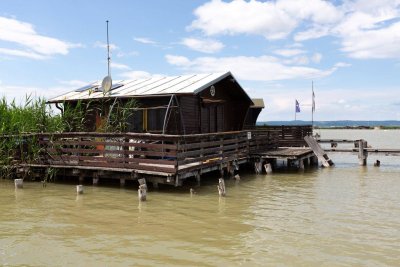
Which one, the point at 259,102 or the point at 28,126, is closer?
the point at 28,126

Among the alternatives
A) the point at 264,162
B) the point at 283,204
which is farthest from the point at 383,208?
the point at 264,162

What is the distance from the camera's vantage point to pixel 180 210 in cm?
1102

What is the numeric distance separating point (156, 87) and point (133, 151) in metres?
5.10

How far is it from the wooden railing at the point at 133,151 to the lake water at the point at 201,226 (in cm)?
93

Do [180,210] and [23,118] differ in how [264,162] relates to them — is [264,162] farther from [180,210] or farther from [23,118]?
[23,118]

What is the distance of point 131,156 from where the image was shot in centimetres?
1446

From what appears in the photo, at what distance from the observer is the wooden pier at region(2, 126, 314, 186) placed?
13.2m

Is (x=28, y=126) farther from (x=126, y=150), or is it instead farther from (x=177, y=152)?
(x=177, y=152)

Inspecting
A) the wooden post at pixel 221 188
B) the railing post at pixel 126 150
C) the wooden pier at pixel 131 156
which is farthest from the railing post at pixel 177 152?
the railing post at pixel 126 150

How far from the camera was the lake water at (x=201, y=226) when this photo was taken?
24.0ft

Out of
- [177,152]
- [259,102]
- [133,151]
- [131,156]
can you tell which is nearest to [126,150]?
[133,151]

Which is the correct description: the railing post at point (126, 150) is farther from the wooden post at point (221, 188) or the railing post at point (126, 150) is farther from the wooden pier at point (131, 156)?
the wooden post at point (221, 188)

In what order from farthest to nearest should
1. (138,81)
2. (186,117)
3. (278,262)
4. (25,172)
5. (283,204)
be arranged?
(138,81), (186,117), (25,172), (283,204), (278,262)

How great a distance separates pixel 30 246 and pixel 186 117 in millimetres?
10811
